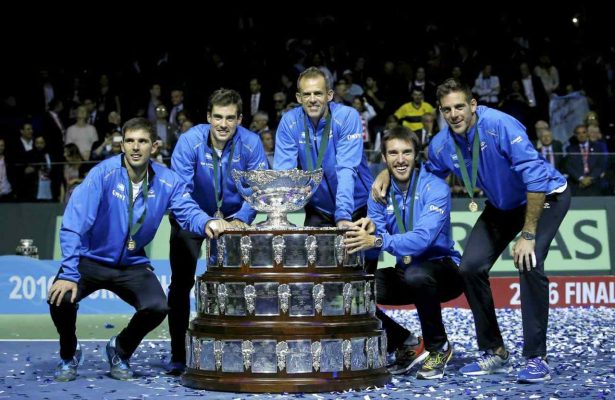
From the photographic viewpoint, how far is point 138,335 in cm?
768

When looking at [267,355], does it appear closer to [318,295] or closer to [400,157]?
[318,295]

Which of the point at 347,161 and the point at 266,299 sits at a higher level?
the point at 347,161

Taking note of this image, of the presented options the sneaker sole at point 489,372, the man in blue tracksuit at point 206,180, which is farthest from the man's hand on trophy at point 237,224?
the sneaker sole at point 489,372

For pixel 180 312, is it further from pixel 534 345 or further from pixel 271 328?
pixel 534 345

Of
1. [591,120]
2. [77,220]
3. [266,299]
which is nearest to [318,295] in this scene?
[266,299]

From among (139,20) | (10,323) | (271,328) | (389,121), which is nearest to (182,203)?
(271,328)

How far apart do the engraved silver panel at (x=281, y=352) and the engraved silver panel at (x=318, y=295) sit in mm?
295

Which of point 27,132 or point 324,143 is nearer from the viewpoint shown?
point 324,143

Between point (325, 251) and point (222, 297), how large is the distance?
0.69m

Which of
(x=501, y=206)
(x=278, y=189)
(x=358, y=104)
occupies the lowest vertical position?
(x=501, y=206)

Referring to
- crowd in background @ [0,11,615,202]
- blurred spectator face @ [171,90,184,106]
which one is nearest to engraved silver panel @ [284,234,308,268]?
crowd in background @ [0,11,615,202]

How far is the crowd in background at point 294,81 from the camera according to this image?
1491 centimetres

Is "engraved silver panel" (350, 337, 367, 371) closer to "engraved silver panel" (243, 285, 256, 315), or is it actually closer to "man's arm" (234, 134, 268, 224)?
"engraved silver panel" (243, 285, 256, 315)

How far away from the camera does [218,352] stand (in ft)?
23.1
